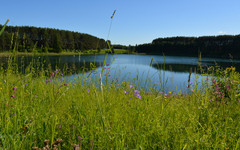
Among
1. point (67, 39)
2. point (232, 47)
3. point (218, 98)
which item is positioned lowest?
point (218, 98)

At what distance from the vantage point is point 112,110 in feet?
6.26

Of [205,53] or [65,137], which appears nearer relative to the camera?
[65,137]

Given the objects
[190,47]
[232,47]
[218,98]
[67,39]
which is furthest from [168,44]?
[218,98]

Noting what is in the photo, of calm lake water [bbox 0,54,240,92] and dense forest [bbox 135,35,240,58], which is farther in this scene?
dense forest [bbox 135,35,240,58]

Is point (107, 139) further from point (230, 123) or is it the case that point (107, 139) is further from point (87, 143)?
point (230, 123)

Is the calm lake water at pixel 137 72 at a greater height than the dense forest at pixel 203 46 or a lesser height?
lesser

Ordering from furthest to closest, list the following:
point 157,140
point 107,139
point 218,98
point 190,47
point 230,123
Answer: point 190,47 < point 218,98 < point 230,123 < point 157,140 < point 107,139

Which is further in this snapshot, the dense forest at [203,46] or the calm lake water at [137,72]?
the dense forest at [203,46]

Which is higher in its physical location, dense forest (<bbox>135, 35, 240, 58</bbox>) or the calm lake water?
dense forest (<bbox>135, 35, 240, 58</bbox>)

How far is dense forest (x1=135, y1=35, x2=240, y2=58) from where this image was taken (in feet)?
257

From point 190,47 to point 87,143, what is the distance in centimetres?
10434

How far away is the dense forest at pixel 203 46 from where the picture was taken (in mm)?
78438

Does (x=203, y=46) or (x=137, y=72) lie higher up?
(x=203, y=46)

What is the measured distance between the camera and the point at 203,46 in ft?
287
